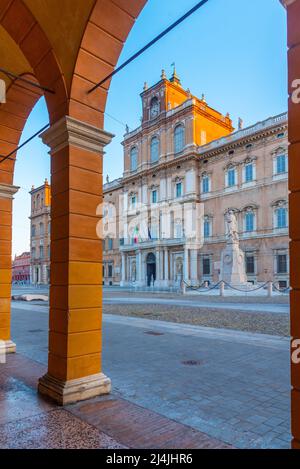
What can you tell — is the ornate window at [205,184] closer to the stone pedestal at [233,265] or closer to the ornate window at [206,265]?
the ornate window at [206,265]

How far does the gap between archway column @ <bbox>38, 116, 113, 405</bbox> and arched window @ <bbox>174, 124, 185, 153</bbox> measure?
40.4 m

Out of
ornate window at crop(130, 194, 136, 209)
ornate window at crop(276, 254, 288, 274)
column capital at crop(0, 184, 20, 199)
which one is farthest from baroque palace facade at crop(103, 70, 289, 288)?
column capital at crop(0, 184, 20, 199)

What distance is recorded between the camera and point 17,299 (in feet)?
72.1

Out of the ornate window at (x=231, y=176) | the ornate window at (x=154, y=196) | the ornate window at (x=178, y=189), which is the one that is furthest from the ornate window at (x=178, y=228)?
the ornate window at (x=231, y=176)

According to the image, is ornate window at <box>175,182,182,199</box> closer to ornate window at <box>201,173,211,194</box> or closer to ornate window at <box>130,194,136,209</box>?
ornate window at <box>201,173,211,194</box>

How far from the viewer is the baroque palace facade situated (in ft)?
113

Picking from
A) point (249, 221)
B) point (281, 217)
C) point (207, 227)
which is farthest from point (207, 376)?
point (207, 227)

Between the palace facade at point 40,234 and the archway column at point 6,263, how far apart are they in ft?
199

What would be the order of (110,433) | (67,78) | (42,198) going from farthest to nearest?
(42,198), (67,78), (110,433)

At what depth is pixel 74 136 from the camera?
429 cm

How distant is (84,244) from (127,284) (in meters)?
45.5

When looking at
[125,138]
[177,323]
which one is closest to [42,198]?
[125,138]

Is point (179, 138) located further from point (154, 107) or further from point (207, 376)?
point (207, 376)

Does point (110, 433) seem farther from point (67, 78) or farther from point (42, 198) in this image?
point (42, 198)
